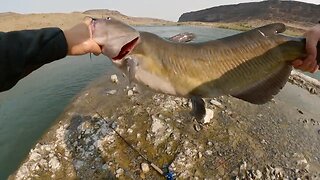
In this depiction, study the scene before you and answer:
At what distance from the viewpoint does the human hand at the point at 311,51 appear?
4.09m

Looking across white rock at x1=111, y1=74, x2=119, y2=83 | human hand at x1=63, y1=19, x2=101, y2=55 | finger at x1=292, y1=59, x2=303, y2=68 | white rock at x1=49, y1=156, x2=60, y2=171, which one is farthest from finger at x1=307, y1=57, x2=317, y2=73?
white rock at x1=111, y1=74, x2=119, y2=83

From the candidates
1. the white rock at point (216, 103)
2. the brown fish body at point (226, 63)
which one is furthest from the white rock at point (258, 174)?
the brown fish body at point (226, 63)

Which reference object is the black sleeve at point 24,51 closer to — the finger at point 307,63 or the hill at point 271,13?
the finger at point 307,63

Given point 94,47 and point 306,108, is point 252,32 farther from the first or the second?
point 306,108

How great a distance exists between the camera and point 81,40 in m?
3.12

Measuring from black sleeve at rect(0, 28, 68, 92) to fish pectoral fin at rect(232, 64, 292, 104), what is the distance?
8.48ft

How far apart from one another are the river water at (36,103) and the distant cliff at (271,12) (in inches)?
2526

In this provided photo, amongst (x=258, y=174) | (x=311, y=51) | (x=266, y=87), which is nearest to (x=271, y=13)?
(x=258, y=174)

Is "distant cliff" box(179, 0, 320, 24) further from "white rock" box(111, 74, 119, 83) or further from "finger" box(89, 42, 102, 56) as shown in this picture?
"finger" box(89, 42, 102, 56)

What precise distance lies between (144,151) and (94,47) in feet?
25.5

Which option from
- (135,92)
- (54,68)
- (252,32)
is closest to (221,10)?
(54,68)

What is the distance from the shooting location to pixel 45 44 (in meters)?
2.80

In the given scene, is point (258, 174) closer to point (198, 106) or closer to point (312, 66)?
point (198, 106)

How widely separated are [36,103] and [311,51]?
534 inches
